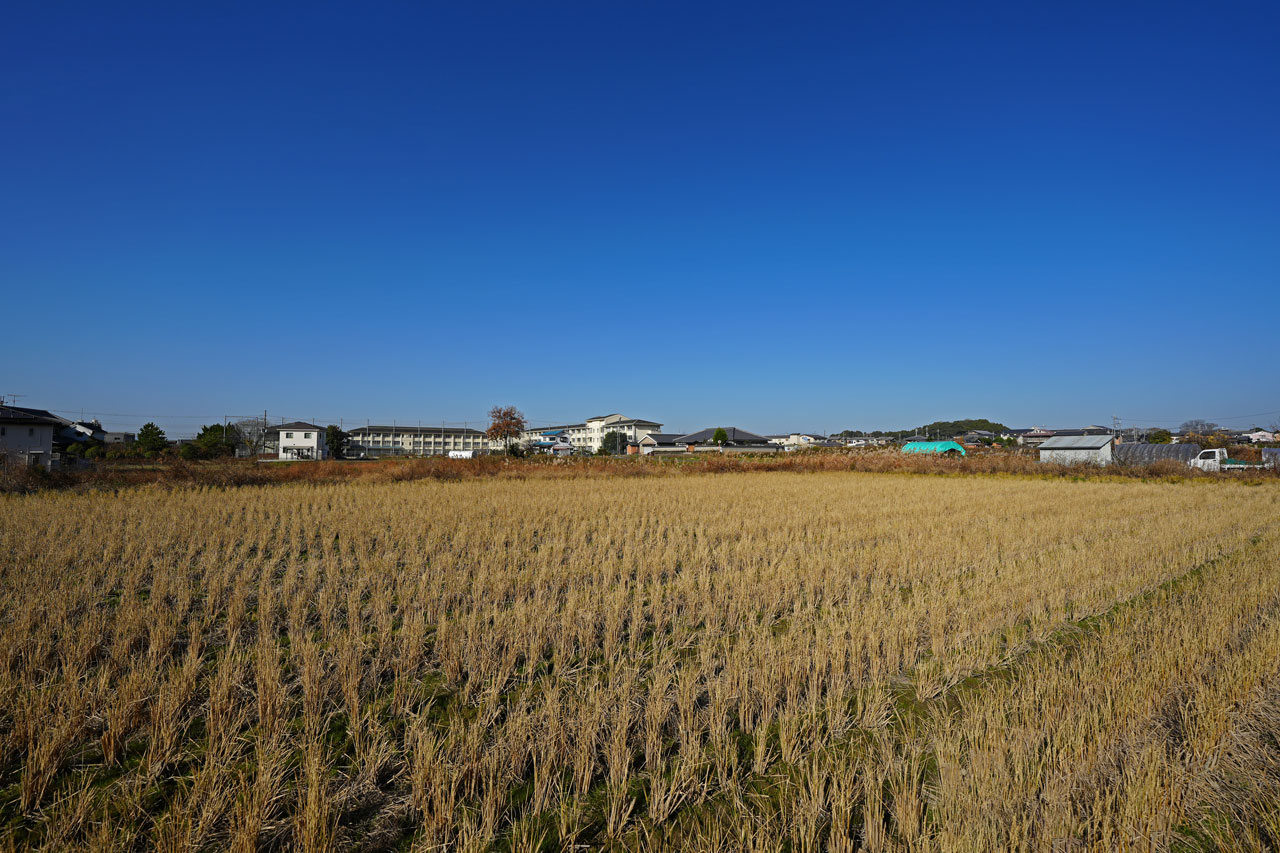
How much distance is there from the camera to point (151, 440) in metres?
47.0

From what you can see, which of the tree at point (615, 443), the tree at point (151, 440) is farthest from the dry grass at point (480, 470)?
the tree at point (615, 443)

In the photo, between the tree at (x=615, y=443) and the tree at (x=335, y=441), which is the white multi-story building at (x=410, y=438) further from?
the tree at (x=335, y=441)

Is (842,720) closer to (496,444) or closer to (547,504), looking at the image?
(547,504)

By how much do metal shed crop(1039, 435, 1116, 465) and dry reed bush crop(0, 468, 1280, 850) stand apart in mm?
38794

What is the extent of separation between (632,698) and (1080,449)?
5117 cm

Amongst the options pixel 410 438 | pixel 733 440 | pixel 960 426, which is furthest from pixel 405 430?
pixel 960 426

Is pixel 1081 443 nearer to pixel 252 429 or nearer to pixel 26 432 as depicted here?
pixel 26 432

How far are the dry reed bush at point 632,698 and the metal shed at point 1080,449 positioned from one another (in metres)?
38.8

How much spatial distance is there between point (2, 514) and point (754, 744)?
15947mm

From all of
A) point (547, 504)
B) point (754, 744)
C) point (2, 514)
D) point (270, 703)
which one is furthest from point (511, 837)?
point (2, 514)

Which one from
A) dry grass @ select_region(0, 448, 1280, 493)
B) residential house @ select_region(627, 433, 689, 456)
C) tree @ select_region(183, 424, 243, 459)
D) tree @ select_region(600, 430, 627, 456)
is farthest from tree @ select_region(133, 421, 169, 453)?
residential house @ select_region(627, 433, 689, 456)

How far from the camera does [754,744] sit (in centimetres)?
368

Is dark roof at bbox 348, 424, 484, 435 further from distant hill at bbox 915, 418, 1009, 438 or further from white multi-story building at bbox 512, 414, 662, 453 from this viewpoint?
distant hill at bbox 915, 418, 1009, 438

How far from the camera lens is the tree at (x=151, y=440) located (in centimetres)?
4619
